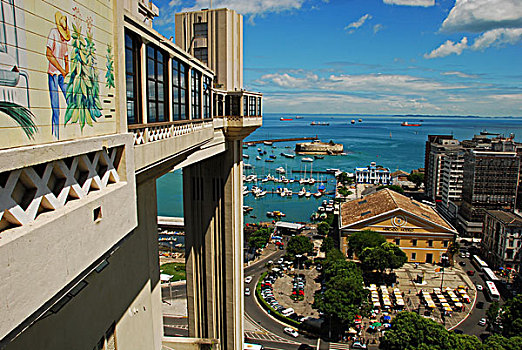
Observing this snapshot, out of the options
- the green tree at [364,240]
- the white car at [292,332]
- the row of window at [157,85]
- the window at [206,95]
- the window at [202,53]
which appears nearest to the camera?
the row of window at [157,85]

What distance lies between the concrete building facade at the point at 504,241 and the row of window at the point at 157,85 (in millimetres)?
30532

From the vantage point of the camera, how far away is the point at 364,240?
104 feet

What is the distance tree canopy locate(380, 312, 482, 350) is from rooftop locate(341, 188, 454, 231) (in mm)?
16234

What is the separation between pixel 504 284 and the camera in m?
28.0

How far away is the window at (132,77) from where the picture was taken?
15.9 ft

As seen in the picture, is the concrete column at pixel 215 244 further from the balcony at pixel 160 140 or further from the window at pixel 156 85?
the window at pixel 156 85

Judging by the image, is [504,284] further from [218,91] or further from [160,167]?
[160,167]

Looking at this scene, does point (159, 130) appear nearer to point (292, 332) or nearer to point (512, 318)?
point (292, 332)

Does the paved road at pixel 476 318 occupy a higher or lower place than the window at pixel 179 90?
lower

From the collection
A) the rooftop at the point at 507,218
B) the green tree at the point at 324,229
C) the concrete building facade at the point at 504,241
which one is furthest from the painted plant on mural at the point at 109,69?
the green tree at the point at 324,229

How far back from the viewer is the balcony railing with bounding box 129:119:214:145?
16.2 feet

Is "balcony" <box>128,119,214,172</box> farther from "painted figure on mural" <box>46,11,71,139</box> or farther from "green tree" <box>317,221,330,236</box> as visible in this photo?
"green tree" <box>317,221,330,236</box>

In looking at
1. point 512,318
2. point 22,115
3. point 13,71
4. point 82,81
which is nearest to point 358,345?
point 512,318

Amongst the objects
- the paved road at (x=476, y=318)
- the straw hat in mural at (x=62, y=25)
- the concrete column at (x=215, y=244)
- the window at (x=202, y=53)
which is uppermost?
the window at (x=202, y=53)
